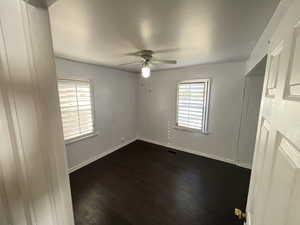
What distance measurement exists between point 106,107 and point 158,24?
2586 millimetres

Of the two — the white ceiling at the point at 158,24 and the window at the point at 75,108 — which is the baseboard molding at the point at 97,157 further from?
the white ceiling at the point at 158,24

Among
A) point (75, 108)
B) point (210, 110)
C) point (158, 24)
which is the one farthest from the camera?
point (210, 110)

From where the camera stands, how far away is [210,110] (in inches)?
122

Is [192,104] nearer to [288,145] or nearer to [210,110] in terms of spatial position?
[210,110]

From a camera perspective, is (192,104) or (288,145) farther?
(192,104)

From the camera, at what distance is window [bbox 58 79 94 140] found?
2488 millimetres

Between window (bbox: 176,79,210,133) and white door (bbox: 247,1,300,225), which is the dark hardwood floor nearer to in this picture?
window (bbox: 176,79,210,133)

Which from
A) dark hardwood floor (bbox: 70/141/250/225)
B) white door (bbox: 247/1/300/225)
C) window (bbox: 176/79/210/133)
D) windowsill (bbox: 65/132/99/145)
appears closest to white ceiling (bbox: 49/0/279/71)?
white door (bbox: 247/1/300/225)

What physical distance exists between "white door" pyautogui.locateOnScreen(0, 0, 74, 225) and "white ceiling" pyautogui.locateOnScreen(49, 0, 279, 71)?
31.5 inches

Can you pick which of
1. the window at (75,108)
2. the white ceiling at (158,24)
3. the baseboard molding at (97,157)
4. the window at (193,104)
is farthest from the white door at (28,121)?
the window at (193,104)

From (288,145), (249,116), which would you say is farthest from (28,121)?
(249,116)

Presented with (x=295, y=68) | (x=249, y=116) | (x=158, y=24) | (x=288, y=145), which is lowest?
(x=249, y=116)

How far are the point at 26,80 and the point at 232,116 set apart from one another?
134 inches

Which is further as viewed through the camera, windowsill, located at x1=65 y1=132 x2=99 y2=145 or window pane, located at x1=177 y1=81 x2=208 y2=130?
window pane, located at x1=177 y1=81 x2=208 y2=130
